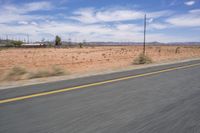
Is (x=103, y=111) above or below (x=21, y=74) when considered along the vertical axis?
below

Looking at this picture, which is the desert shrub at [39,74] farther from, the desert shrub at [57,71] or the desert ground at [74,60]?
the desert ground at [74,60]

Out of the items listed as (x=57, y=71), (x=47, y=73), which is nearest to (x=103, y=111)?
(x=47, y=73)

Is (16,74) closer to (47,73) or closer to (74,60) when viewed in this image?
(47,73)

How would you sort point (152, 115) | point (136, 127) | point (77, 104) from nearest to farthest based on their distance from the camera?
point (136, 127) → point (152, 115) → point (77, 104)

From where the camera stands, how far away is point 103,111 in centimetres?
477

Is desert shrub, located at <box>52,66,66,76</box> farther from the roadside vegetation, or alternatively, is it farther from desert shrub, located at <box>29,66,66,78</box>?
the roadside vegetation

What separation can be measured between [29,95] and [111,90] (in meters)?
2.56

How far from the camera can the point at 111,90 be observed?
693cm

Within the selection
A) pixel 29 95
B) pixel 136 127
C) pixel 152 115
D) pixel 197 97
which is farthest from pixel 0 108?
pixel 197 97

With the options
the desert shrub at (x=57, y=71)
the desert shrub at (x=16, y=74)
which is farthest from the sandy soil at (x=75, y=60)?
the desert shrub at (x=16, y=74)

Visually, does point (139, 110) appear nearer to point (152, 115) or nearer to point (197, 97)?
point (152, 115)

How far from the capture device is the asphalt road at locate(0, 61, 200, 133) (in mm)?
3836

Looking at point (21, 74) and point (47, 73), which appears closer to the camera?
point (21, 74)

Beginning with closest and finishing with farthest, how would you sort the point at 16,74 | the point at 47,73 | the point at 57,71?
the point at 16,74
the point at 47,73
the point at 57,71
